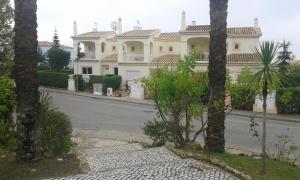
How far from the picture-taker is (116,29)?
56.9 meters

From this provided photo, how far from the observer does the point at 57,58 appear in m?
57.2

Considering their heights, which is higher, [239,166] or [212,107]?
[212,107]

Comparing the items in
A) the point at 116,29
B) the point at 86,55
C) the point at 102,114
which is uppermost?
the point at 116,29

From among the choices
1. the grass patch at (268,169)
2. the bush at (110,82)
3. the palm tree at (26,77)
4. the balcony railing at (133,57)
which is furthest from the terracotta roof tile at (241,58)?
the palm tree at (26,77)

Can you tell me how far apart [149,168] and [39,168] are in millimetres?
2538

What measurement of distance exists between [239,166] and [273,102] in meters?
21.2

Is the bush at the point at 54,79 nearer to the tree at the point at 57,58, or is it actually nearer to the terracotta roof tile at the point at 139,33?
the tree at the point at 57,58

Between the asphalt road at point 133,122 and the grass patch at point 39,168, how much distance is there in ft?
27.8

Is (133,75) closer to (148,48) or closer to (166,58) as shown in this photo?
(148,48)

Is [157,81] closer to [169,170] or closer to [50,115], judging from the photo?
[50,115]

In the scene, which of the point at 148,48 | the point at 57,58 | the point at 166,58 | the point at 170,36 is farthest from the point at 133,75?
the point at 57,58

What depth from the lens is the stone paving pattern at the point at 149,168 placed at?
26.5ft

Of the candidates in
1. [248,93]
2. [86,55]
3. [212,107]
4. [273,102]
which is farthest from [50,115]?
[86,55]

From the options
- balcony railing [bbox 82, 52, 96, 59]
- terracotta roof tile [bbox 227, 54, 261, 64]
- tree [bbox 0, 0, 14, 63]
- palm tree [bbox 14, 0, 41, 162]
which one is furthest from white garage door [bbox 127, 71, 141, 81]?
palm tree [bbox 14, 0, 41, 162]
